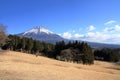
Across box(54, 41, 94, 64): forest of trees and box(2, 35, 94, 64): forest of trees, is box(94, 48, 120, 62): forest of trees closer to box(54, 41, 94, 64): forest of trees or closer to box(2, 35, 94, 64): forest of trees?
box(2, 35, 94, 64): forest of trees

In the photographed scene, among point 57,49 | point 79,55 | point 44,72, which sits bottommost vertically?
point 44,72

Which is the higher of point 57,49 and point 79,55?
Result: point 57,49

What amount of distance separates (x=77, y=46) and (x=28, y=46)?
2276cm

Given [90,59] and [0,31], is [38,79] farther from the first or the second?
[90,59]

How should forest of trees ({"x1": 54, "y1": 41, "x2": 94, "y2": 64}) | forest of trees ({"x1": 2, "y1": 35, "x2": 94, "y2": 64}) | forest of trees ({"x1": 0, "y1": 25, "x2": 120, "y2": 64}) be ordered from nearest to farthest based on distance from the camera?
forest of trees ({"x1": 54, "y1": 41, "x2": 94, "y2": 64}), forest of trees ({"x1": 0, "y1": 25, "x2": 120, "y2": 64}), forest of trees ({"x1": 2, "y1": 35, "x2": 94, "y2": 64})

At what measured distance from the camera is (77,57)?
75.1 m

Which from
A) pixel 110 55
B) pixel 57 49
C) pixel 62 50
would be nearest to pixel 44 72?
pixel 62 50

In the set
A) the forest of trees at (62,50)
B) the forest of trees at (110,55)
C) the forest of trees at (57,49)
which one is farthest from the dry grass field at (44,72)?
the forest of trees at (110,55)

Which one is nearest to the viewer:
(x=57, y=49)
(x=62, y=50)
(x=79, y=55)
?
(x=79, y=55)

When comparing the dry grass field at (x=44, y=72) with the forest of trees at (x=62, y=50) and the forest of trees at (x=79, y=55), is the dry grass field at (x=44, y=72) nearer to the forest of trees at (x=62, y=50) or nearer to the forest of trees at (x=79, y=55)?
the forest of trees at (x=62, y=50)

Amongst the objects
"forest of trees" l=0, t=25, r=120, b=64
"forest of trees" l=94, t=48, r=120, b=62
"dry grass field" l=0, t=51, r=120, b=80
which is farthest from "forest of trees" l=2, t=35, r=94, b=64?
"dry grass field" l=0, t=51, r=120, b=80

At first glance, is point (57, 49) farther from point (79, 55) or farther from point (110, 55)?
point (110, 55)

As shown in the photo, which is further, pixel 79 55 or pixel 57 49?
pixel 57 49

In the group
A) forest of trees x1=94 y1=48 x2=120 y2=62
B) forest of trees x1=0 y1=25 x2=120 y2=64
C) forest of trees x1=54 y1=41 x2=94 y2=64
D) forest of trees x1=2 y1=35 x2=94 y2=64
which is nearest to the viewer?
forest of trees x1=54 y1=41 x2=94 y2=64
